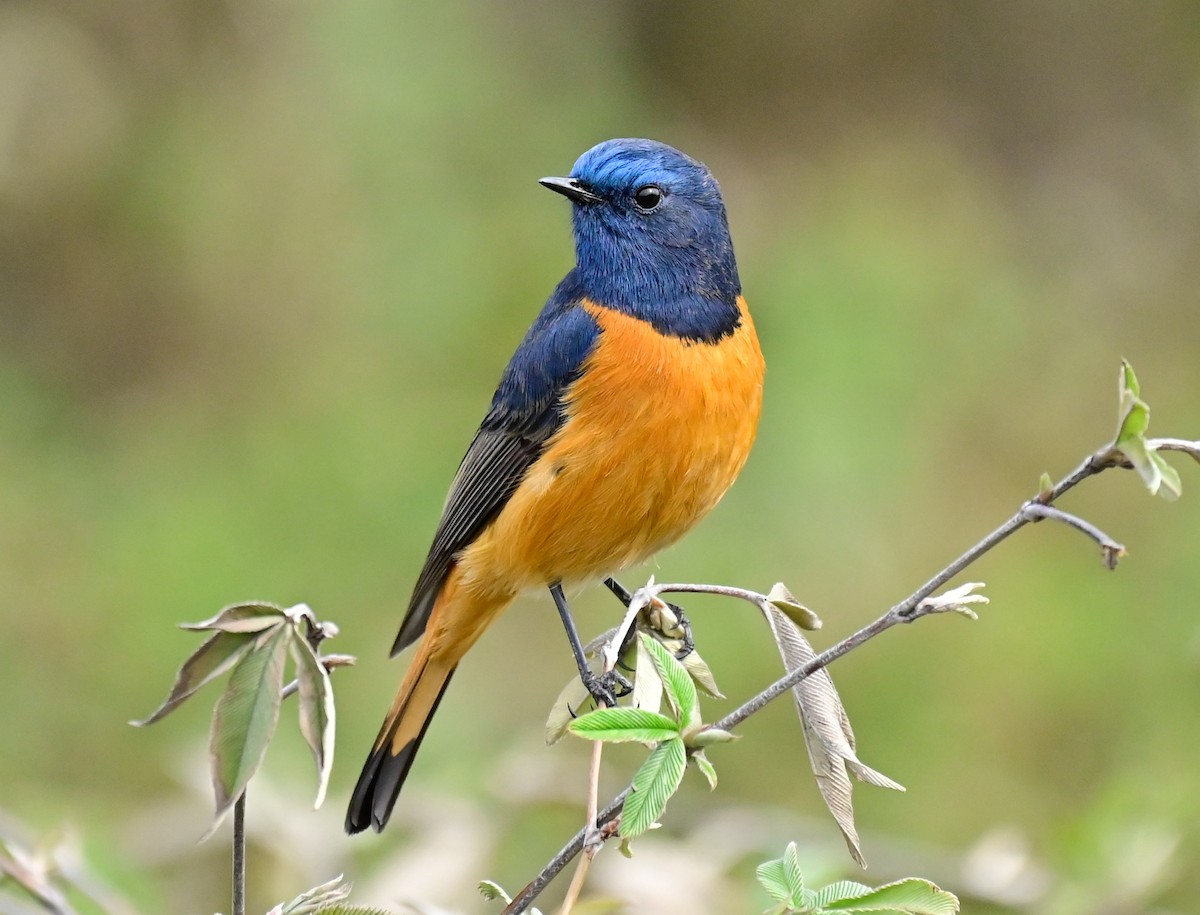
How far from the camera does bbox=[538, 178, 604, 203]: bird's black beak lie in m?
4.02

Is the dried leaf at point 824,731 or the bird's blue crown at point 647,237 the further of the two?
the bird's blue crown at point 647,237

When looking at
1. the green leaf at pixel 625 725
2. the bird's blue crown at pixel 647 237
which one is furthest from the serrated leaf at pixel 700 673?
the bird's blue crown at pixel 647 237

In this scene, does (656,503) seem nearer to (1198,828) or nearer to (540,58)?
(1198,828)

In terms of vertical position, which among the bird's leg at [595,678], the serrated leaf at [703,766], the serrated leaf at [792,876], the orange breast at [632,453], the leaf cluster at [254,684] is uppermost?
the orange breast at [632,453]

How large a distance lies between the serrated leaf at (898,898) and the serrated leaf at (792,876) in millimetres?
25

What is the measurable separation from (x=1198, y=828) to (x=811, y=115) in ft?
18.4

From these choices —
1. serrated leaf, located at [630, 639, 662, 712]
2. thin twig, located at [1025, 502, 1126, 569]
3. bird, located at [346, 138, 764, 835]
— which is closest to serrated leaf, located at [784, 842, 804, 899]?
serrated leaf, located at [630, 639, 662, 712]

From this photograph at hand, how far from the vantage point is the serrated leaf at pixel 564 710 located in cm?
225

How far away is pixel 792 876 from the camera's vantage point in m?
1.93

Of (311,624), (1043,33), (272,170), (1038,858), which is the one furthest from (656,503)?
(1043,33)

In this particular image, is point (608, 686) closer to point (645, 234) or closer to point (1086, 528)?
point (645, 234)

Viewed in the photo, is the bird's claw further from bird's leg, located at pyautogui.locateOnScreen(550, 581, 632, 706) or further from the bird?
the bird

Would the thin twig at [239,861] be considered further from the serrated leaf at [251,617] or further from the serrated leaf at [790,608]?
the serrated leaf at [790,608]

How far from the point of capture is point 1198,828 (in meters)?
3.71
